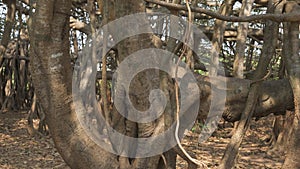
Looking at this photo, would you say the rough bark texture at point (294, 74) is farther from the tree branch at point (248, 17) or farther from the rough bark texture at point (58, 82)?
the rough bark texture at point (58, 82)

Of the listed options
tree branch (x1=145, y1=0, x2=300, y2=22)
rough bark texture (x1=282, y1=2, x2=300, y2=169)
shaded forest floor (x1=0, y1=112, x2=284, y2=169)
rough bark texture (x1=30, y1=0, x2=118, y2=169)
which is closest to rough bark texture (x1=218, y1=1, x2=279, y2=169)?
rough bark texture (x1=282, y1=2, x2=300, y2=169)

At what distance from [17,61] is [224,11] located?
6.94 metres

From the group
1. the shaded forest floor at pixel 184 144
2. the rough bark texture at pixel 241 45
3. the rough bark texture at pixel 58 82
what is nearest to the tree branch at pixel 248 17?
the rough bark texture at pixel 58 82

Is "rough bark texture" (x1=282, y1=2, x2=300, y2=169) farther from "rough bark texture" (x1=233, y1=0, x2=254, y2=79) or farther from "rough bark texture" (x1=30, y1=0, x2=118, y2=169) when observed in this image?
"rough bark texture" (x1=233, y1=0, x2=254, y2=79)

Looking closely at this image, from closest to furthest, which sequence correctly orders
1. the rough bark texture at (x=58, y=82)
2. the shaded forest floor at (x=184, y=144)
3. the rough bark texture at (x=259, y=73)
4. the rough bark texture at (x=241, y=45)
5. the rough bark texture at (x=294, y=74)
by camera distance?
1. the rough bark texture at (x=58, y=82)
2. the rough bark texture at (x=294, y=74)
3. the rough bark texture at (x=259, y=73)
4. the rough bark texture at (x=241, y=45)
5. the shaded forest floor at (x=184, y=144)

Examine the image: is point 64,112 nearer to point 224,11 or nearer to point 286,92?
point 286,92

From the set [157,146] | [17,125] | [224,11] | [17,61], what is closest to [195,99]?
[157,146]

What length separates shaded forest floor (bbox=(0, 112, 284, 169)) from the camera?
4887 mm

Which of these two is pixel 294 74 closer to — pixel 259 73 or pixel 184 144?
pixel 259 73

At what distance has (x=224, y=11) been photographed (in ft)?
14.2

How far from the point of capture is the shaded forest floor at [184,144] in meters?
4.89

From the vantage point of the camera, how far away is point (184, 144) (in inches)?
241

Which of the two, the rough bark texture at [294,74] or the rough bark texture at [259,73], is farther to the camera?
the rough bark texture at [259,73]

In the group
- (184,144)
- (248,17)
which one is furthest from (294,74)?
(184,144)
